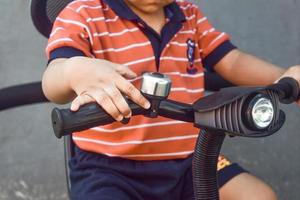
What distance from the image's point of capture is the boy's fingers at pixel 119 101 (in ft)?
2.60

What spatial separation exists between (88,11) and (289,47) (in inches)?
43.1

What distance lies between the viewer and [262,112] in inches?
31.3

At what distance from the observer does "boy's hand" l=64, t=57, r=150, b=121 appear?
0.79m

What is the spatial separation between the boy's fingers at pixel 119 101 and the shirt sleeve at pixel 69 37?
0.94 ft

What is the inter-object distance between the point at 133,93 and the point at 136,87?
1.07 ft

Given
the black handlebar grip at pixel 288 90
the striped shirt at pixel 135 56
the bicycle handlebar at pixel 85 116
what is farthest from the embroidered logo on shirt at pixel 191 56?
the bicycle handlebar at pixel 85 116

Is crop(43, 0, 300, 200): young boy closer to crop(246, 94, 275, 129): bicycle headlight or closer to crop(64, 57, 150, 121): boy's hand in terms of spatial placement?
crop(64, 57, 150, 121): boy's hand

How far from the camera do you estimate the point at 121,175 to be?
1134 mm

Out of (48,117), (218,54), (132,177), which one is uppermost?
(218,54)

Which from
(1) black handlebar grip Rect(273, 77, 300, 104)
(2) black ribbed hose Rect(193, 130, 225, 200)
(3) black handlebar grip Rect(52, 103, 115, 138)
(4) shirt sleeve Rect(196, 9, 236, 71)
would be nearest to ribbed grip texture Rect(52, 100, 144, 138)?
(3) black handlebar grip Rect(52, 103, 115, 138)

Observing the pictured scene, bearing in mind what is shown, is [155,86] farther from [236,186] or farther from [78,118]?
[236,186]

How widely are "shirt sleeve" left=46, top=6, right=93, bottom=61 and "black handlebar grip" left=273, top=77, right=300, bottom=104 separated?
35 centimetres

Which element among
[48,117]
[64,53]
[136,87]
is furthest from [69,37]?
[48,117]

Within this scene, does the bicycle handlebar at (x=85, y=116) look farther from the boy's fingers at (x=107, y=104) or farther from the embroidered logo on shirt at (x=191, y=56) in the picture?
the embroidered logo on shirt at (x=191, y=56)
